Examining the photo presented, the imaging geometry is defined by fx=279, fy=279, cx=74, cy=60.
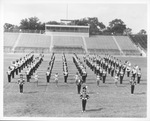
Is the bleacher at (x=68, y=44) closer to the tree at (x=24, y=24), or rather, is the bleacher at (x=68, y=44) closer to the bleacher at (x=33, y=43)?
the bleacher at (x=33, y=43)

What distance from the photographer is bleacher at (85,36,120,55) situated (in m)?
45.0

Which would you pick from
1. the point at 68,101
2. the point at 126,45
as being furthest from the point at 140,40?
the point at 68,101

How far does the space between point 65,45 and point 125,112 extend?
35.3m

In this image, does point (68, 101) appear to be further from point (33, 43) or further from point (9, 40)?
point (9, 40)

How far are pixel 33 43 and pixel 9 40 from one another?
14.4 ft

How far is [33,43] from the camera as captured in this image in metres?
46.0

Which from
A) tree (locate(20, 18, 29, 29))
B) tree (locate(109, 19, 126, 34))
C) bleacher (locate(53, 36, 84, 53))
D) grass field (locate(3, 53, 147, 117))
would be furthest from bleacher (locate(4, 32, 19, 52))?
grass field (locate(3, 53, 147, 117))

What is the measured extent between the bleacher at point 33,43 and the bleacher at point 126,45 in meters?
12.5

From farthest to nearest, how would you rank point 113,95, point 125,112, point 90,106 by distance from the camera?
point 113,95 → point 90,106 → point 125,112

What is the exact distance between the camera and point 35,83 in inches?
678

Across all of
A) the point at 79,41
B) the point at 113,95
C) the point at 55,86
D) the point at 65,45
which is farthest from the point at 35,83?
the point at 79,41

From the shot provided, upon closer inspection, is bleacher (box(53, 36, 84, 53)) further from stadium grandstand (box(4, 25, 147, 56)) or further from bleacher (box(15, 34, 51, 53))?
bleacher (box(15, 34, 51, 53))

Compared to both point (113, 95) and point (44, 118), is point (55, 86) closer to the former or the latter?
point (113, 95)

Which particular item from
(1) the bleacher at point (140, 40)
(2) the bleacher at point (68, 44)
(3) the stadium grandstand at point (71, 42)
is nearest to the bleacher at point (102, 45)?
(3) the stadium grandstand at point (71, 42)
